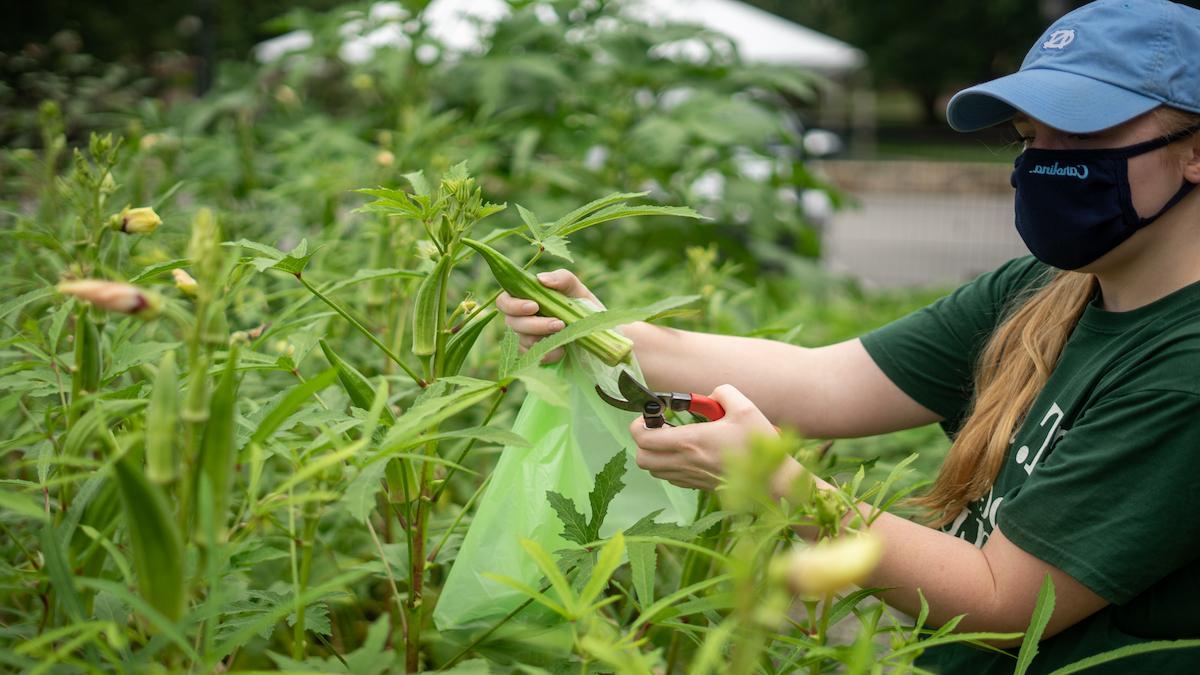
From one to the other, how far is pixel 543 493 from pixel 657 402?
0.20 m

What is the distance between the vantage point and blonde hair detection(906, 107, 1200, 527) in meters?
1.72

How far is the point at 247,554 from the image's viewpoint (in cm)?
126

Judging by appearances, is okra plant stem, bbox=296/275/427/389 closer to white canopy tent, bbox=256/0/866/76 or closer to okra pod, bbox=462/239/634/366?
okra pod, bbox=462/239/634/366

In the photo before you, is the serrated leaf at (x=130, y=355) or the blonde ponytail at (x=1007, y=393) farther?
the blonde ponytail at (x=1007, y=393)

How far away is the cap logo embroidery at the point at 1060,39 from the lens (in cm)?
161

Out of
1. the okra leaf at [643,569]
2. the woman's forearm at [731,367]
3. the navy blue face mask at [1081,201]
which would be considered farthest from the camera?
the woman's forearm at [731,367]

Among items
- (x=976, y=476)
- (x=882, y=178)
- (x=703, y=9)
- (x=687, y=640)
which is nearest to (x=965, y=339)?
(x=976, y=476)

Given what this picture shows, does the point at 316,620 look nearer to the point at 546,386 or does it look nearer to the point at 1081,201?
the point at 546,386

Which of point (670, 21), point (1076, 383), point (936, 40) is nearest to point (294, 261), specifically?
point (1076, 383)

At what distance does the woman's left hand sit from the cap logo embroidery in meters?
0.73

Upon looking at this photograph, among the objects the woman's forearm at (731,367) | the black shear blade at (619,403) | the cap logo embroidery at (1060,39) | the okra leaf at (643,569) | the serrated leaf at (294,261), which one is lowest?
the woman's forearm at (731,367)

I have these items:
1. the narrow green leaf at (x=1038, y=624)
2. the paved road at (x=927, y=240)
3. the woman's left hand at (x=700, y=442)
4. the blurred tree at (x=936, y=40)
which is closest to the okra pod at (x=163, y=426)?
the woman's left hand at (x=700, y=442)

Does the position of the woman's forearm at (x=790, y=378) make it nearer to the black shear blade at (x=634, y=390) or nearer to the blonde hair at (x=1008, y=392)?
the blonde hair at (x=1008, y=392)

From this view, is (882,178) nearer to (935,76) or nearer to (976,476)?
(976,476)
